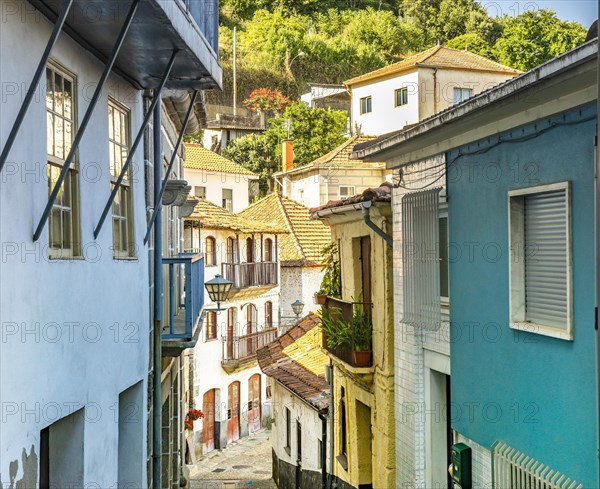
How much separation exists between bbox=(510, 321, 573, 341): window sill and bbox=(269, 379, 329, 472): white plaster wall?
11420 millimetres

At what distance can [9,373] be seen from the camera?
539 centimetres

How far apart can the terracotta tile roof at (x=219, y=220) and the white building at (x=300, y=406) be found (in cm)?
623

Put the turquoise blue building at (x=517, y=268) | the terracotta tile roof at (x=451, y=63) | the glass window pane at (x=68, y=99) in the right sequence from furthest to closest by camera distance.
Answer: the terracotta tile roof at (x=451, y=63) < the turquoise blue building at (x=517, y=268) < the glass window pane at (x=68, y=99)

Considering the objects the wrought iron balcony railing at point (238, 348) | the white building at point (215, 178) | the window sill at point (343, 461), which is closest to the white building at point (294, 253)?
the wrought iron balcony railing at point (238, 348)

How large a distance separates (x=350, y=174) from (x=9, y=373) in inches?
1455

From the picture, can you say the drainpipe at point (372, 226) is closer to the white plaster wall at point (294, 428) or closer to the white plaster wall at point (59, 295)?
the white plaster wall at point (59, 295)

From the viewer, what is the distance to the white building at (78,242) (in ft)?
18.2

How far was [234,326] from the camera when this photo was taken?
3503cm

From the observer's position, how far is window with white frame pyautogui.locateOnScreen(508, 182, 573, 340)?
771cm

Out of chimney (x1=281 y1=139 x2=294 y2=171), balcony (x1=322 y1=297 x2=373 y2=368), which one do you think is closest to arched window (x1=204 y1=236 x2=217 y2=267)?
chimney (x1=281 y1=139 x2=294 y2=171)

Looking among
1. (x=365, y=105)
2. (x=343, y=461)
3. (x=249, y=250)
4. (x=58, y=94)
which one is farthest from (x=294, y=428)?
(x=365, y=105)

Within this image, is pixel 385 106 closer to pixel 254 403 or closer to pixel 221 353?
pixel 254 403

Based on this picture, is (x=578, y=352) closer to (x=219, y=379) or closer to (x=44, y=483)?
(x=44, y=483)

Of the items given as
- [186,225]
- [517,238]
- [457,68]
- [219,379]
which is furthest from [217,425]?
[517,238]
